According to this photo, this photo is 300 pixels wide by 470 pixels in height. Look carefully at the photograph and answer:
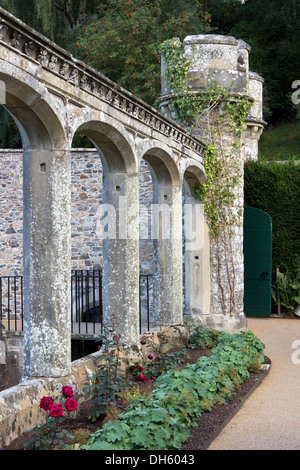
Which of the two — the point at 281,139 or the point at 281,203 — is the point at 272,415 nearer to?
the point at 281,203

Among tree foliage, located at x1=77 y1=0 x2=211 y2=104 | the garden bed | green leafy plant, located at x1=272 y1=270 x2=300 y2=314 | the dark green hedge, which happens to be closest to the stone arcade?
the garden bed

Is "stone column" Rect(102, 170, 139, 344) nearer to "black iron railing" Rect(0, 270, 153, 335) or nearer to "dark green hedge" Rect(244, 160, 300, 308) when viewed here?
"black iron railing" Rect(0, 270, 153, 335)

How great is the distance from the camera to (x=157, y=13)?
1736 centimetres

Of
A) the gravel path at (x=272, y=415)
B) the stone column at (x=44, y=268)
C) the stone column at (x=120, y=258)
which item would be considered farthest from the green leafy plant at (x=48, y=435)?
the stone column at (x=120, y=258)

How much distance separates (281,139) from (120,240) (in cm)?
1881

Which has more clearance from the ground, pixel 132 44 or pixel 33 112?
pixel 132 44

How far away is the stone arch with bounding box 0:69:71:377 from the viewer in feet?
15.6

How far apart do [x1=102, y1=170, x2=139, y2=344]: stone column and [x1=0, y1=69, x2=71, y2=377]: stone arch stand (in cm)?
138

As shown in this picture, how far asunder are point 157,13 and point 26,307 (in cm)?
1428

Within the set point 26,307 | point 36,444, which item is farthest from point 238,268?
point 36,444

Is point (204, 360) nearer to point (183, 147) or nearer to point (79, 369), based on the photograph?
point (79, 369)

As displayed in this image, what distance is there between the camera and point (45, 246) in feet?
15.8

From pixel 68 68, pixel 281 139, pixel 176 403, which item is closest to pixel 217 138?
pixel 68 68

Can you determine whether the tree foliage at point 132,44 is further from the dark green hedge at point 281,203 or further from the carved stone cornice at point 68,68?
the carved stone cornice at point 68,68
